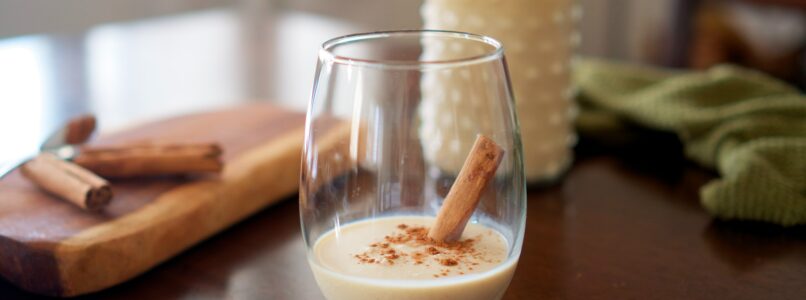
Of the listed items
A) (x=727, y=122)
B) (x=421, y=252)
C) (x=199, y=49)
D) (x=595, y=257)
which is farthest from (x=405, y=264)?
(x=199, y=49)

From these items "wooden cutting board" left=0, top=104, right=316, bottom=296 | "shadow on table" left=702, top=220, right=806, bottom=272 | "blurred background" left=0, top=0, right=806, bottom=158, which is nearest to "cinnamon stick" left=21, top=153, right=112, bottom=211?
"wooden cutting board" left=0, top=104, right=316, bottom=296

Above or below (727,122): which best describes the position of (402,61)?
above

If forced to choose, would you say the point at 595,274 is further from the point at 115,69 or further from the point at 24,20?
the point at 24,20

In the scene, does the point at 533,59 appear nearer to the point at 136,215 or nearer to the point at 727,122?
the point at 727,122

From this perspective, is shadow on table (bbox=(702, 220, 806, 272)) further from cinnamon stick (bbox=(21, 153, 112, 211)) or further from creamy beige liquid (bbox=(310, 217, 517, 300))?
cinnamon stick (bbox=(21, 153, 112, 211))

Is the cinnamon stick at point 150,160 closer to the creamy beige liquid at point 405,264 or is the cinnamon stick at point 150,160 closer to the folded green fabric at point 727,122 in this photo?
the creamy beige liquid at point 405,264

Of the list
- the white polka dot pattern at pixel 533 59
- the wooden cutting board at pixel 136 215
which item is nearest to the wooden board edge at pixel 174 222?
the wooden cutting board at pixel 136 215

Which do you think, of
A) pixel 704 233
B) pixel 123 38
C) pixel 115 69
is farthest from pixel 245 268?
pixel 123 38
